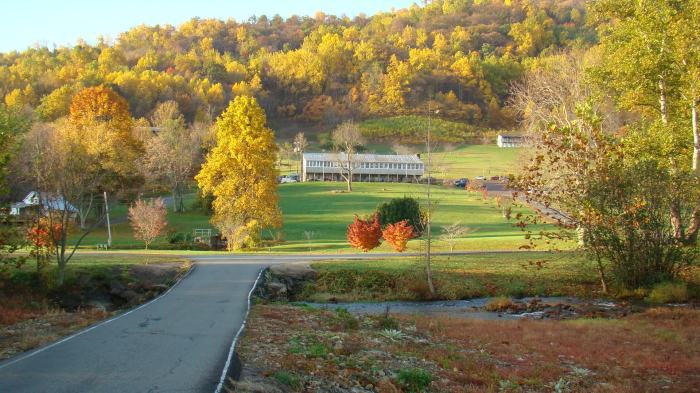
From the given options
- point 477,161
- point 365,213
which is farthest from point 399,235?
point 477,161

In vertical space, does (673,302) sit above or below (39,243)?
below

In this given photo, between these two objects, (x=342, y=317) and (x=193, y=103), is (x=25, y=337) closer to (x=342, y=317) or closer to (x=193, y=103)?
(x=342, y=317)

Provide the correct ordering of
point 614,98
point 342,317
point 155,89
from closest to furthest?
point 342,317 → point 614,98 → point 155,89

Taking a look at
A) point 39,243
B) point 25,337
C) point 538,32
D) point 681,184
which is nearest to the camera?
point 25,337

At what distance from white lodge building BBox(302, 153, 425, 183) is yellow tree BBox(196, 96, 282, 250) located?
5363 cm

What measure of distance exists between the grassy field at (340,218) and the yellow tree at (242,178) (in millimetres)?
2319

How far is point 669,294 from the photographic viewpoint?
2234 cm

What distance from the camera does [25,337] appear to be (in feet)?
42.6

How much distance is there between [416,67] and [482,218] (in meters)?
98.7

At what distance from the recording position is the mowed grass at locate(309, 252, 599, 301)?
82.6 feet

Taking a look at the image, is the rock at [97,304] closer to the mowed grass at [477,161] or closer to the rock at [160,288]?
the rock at [160,288]

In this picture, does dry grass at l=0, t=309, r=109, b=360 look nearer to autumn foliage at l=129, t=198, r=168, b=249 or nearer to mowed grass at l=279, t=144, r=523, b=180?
autumn foliage at l=129, t=198, r=168, b=249

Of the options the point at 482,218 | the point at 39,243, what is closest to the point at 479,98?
the point at 482,218

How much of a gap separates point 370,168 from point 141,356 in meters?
86.6
